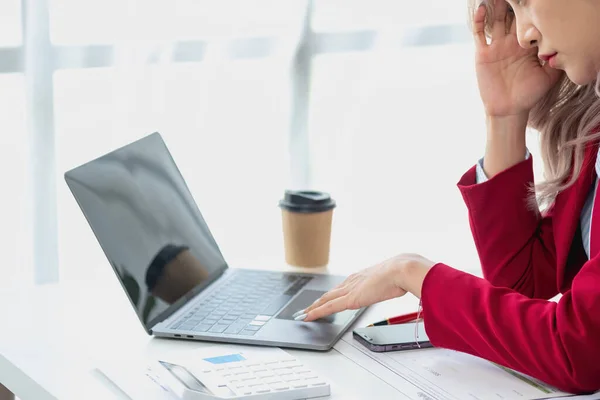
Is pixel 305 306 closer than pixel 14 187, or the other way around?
pixel 305 306

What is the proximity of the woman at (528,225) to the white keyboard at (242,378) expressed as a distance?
195 millimetres

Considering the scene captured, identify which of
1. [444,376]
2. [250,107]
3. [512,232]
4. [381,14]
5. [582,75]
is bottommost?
[444,376]

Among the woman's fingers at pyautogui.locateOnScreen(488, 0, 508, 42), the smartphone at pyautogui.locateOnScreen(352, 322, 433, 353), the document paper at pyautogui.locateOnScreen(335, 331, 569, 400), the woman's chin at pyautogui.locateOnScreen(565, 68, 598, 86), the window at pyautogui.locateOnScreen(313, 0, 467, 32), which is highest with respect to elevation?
the window at pyautogui.locateOnScreen(313, 0, 467, 32)

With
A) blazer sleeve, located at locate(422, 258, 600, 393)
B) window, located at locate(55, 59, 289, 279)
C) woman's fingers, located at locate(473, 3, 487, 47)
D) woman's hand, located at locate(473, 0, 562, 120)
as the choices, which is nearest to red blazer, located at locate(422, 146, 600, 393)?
blazer sleeve, located at locate(422, 258, 600, 393)

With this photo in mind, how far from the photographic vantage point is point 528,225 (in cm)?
154

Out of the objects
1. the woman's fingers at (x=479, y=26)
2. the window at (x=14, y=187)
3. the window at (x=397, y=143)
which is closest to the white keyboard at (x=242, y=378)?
the woman's fingers at (x=479, y=26)

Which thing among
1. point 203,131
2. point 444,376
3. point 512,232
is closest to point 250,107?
point 203,131

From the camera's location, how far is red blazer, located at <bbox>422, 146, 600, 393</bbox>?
3.84 feet

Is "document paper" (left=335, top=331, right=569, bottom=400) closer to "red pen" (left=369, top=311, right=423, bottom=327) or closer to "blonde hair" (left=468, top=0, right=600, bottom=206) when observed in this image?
"red pen" (left=369, top=311, right=423, bottom=327)

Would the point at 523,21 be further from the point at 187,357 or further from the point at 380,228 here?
the point at 380,228

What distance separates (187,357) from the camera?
1.23 metres

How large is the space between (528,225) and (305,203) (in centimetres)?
42

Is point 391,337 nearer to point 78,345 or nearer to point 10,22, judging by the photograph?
point 78,345

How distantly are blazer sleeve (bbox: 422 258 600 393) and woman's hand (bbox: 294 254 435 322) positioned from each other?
4 cm
